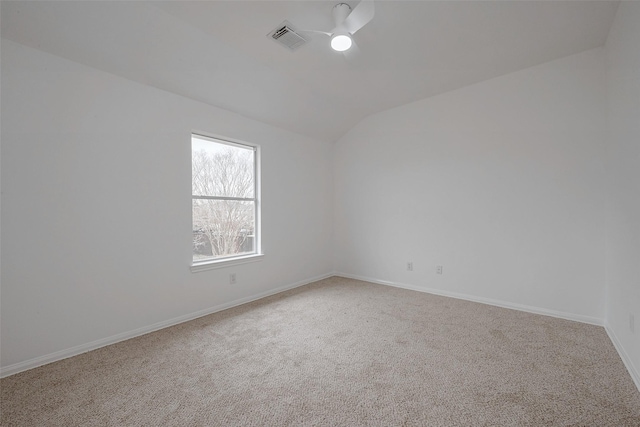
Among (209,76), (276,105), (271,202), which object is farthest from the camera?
(271,202)

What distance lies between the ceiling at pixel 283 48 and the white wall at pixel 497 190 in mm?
377

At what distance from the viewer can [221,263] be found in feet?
10.8

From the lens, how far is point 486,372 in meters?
1.97

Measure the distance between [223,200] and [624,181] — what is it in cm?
388

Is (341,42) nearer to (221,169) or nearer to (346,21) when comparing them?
(346,21)

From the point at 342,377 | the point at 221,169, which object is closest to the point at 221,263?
the point at 221,169

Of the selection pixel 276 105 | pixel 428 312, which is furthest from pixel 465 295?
pixel 276 105

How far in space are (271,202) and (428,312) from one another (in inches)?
98.4

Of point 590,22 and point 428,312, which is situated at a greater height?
point 590,22

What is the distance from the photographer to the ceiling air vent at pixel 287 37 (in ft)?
Result: 7.86

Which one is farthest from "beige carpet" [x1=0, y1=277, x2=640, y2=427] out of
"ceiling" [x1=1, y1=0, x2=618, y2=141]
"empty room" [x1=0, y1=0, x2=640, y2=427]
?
"ceiling" [x1=1, y1=0, x2=618, y2=141]

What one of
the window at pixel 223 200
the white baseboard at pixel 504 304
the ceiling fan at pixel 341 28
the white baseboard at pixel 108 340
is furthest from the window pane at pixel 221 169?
the white baseboard at pixel 504 304

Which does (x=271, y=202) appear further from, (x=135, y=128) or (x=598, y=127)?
(x=598, y=127)

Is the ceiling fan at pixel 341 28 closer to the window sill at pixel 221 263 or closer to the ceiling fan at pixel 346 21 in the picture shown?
the ceiling fan at pixel 346 21
